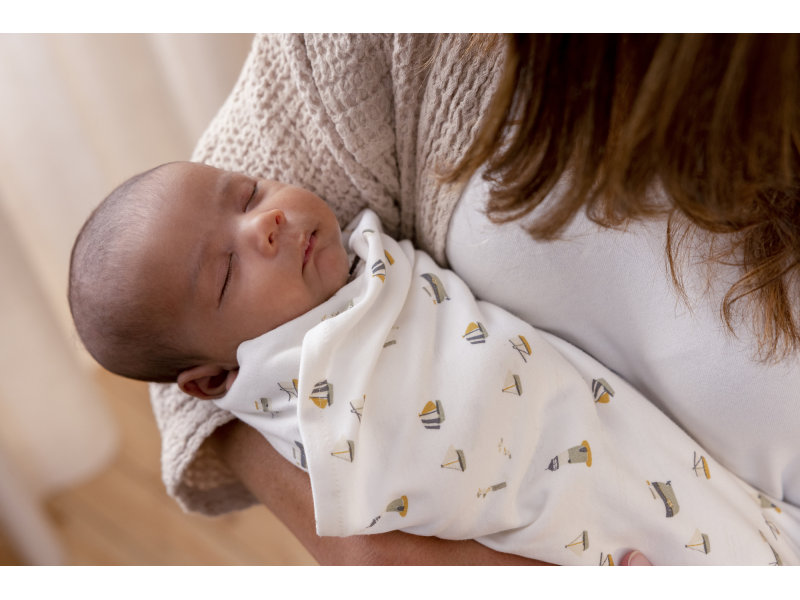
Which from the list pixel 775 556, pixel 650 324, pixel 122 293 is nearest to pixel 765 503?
pixel 775 556

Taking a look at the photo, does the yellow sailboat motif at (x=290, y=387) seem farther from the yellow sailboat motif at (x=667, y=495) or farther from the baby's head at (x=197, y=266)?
the yellow sailboat motif at (x=667, y=495)

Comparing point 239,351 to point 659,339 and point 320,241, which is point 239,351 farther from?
point 659,339

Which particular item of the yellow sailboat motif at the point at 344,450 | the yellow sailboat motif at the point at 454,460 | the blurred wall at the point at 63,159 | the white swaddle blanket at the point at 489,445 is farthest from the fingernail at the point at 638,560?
the blurred wall at the point at 63,159

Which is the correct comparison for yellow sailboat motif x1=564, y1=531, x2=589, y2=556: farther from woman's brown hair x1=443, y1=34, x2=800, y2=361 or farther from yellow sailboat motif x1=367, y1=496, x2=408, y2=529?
woman's brown hair x1=443, y1=34, x2=800, y2=361

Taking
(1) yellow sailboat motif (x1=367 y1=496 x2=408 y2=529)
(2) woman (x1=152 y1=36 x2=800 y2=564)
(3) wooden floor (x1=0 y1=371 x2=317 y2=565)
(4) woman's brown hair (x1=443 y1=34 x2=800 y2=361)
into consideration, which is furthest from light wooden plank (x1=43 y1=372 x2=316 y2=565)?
(4) woman's brown hair (x1=443 y1=34 x2=800 y2=361)

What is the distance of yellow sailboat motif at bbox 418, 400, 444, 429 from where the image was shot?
670 millimetres

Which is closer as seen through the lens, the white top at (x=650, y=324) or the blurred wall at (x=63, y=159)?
the white top at (x=650, y=324)

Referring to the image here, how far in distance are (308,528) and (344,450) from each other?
0.21 meters

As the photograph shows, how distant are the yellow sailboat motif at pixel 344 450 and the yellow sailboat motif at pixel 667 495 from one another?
1.18ft

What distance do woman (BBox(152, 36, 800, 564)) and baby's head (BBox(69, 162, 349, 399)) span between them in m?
0.07

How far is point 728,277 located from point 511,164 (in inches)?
10.9

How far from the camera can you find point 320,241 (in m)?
0.78

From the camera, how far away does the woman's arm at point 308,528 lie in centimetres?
70

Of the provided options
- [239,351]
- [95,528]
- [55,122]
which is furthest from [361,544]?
[95,528]
